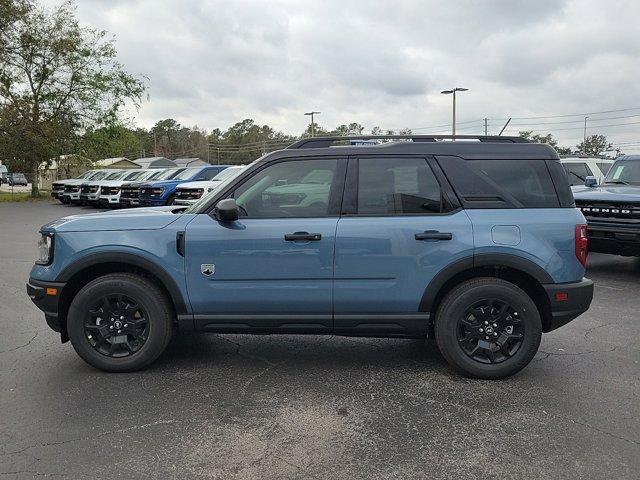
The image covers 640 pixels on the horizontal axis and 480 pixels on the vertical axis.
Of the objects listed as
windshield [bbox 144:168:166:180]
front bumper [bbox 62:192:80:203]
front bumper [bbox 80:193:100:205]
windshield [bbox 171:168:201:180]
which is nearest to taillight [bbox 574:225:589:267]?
windshield [bbox 171:168:201:180]

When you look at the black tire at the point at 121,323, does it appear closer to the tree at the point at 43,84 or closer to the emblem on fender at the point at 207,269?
the emblem on fender at the point at 207,269

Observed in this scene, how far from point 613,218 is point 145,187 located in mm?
15067

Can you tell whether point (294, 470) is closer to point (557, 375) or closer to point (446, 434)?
point (446, 434)

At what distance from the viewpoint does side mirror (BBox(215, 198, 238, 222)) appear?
409 cm

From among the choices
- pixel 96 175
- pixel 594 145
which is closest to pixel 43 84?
pixel 96 175

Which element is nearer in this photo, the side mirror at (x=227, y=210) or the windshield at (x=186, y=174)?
the side mirror at (x=227, y=210)

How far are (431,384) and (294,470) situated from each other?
1.56m

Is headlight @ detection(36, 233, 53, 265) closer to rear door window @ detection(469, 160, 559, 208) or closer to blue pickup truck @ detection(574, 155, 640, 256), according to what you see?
rear door window @ detection(469, 160, 559, 208)

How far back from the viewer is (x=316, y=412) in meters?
3.70

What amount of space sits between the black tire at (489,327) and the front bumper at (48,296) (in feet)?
9.81

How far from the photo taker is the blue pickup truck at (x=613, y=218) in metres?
7.76

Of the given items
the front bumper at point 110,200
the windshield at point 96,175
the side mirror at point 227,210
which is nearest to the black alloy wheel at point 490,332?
the side mirror at point 227,210

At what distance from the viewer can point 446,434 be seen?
340 cm

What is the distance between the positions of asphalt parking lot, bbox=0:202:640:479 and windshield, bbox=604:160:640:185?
490 cm
